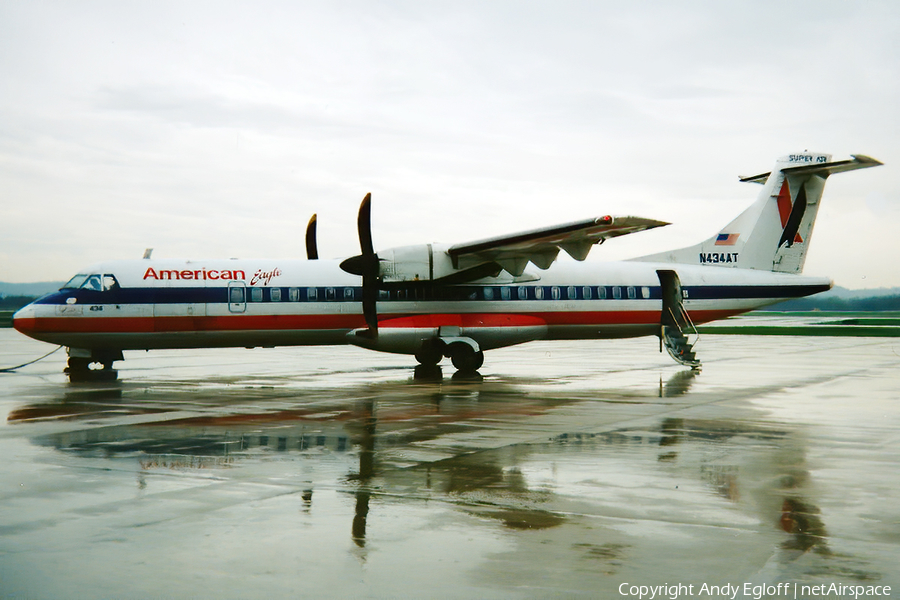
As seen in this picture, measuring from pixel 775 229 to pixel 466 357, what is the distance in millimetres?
12069

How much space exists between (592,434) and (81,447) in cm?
747

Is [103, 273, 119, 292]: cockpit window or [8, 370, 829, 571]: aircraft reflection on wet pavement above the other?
[103, 273, 119, 292]: cockpit window

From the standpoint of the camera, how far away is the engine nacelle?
2116 centimetres

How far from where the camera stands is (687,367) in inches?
1022

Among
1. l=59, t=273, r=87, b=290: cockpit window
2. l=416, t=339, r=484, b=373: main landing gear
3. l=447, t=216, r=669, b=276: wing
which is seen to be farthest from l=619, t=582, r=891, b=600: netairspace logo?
l=59, t=273, r=87, b=290: cockpit window

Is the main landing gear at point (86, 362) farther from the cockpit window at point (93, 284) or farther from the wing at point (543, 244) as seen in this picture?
the wing at point (543, 244)

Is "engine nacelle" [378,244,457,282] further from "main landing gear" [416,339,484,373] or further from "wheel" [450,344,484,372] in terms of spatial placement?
"wheel" [450,344,484,372]

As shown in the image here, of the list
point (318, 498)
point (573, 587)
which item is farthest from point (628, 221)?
point (573, 587)

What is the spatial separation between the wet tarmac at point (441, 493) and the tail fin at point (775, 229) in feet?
31.7

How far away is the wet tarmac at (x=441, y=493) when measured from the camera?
573cm

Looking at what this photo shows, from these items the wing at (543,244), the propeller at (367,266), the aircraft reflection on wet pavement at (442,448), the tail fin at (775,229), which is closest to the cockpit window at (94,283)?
the aircraft reflection on wet pavement at (442,448)

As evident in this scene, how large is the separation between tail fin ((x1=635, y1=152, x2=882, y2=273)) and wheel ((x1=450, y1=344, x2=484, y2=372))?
24.9 feet

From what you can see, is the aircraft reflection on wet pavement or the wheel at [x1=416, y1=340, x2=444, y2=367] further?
the wheel at [x1=416, y1=340, x2=444, y2=367]

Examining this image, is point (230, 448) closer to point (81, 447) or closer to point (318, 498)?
point (81, 447)
